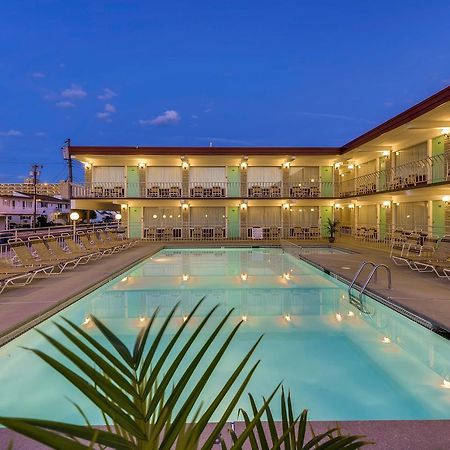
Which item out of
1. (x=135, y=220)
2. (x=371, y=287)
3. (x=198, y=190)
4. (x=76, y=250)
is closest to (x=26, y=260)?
(x=76, y=250)

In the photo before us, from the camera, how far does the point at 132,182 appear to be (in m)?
24.1

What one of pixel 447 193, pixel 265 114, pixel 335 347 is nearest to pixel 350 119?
pixel 265 114

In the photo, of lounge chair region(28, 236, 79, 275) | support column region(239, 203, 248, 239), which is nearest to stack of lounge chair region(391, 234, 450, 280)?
lounge chair region(28, 236, 79, 275)

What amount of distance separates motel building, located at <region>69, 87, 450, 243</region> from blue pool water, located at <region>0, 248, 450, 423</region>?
38.4 ft

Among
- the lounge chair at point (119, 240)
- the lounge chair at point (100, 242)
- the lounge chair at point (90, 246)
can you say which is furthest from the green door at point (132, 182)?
the lounge chair at point (90, 246)

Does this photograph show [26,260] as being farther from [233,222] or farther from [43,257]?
[233,222]

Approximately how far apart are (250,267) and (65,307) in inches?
300

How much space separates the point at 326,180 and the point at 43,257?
60.3 ft

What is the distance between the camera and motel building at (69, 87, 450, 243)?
71.6ft

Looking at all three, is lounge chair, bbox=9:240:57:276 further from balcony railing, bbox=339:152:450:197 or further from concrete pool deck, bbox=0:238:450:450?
balcony railing, bbox=339:152:450:197

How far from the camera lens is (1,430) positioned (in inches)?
134

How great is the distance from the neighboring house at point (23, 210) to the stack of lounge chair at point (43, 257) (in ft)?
91.3

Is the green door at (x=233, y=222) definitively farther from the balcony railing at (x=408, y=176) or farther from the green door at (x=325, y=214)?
the balcony railing at (x=408, y=176)

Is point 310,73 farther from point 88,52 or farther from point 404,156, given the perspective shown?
point 404,156
